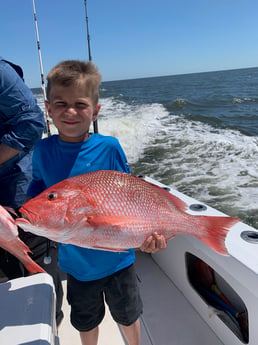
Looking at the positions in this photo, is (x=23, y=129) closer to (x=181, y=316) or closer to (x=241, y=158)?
(x=181, y=316)

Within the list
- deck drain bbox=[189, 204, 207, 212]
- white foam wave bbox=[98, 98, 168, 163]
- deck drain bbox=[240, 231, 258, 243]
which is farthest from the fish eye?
white foam wave bbox=[98, 98, 168, 163]

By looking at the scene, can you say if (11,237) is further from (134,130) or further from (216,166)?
(134,130)

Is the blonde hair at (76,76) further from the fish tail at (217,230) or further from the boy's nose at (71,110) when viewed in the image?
the fish tail at (217,230)

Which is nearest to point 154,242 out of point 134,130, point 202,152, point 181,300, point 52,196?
point 52,196

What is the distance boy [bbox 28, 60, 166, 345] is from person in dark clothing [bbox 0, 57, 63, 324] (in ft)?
0.88

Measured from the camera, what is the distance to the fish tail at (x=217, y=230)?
1.22 meters

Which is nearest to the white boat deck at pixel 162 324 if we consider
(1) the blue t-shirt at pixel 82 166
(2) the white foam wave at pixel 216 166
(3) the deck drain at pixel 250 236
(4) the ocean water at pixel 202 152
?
(3) the deck drain at pixel 250 236

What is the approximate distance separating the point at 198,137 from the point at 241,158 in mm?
2396

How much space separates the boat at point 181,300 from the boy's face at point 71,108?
0.79 m

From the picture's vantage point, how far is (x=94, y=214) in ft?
3.46

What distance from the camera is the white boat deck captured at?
2045 millimetres

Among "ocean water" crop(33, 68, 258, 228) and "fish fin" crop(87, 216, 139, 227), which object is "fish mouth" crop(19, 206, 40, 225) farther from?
"ocean water" crop(33, 68, 258, 228)

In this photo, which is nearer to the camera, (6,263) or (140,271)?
(6,263)

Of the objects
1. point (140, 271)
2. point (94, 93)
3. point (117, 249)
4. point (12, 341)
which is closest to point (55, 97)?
point (94, 93)
